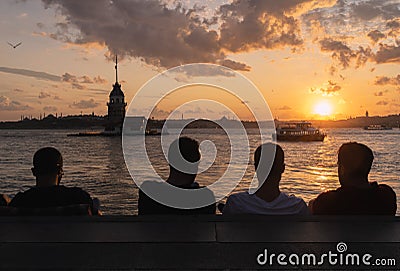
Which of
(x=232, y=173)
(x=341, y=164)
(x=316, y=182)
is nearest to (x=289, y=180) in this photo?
(x=316, y=182)

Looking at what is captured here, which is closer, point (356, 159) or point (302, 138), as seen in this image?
point (356, 159)

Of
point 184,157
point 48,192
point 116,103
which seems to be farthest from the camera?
point 116,103

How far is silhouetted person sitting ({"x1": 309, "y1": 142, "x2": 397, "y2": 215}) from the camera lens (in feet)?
13.1

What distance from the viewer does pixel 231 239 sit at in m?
3.27

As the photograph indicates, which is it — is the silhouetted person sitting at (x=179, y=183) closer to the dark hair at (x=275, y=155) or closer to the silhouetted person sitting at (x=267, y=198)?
the silhouetted person sitting at (x=267, y=198)

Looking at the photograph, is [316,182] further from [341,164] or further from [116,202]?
[341,164]

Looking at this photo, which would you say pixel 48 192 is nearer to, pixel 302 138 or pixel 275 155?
pixel 275 155

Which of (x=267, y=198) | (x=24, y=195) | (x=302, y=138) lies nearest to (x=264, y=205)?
(x=267, y=198)

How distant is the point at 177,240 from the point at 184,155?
110 cm

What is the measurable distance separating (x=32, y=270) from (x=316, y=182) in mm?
29598

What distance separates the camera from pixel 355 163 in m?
4.00

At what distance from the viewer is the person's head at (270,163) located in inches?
156

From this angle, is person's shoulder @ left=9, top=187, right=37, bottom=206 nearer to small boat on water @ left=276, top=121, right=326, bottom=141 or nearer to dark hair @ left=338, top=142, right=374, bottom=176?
dark hair @ left=338, top=142, right=374, bottom=176

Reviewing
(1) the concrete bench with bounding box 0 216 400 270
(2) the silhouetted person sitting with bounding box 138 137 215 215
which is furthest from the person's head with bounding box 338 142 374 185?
(2) the silhouetted person sitting with bounding box 138 137 215 215
